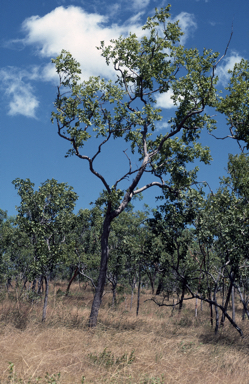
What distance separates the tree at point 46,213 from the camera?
1853 cm

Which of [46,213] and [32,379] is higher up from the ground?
[46,213]

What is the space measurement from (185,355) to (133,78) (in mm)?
13851

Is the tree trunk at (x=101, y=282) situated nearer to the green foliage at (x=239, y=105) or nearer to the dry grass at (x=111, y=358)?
the dry grass at (x=111, y=358)

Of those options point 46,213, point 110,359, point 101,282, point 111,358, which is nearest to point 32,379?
point 110,359

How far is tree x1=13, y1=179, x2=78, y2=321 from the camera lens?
18531 mm

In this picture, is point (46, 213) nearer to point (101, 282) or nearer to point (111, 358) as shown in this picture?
point (101, 282)

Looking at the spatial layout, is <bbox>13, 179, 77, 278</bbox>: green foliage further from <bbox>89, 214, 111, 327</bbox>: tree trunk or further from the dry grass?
the dry grass

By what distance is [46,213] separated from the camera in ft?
65.3

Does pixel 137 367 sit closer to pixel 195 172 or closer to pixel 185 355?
pixel 185 355

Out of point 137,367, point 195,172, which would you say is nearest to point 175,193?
point 195,172

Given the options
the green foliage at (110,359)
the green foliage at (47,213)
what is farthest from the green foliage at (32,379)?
the green foliage at (47,213)

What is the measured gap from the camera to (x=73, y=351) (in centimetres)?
822

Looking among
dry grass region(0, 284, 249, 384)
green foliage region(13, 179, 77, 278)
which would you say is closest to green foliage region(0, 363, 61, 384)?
dry grass region(0, 284, 249, 384)

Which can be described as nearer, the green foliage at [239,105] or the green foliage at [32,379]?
the green foliage at [32,379]
